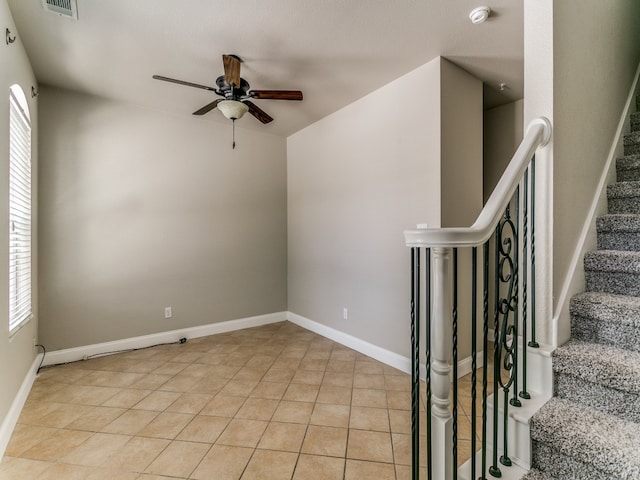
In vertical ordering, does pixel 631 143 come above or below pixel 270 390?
above

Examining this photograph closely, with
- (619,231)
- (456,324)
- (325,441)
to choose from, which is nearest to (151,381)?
(325,441)

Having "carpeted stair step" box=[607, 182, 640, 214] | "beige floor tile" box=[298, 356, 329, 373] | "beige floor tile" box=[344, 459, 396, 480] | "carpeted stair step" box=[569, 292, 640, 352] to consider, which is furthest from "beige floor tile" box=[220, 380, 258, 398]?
"carpeted stair step" box=[607, 182, 640, 214]

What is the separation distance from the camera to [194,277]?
147 inches

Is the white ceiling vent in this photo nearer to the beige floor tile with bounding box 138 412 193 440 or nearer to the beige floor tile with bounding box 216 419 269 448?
the beige floor tile with bounding box 138 412 193 440

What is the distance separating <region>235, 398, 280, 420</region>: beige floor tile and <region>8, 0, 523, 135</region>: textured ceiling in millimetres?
2621

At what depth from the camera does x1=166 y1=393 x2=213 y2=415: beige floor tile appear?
2170mm

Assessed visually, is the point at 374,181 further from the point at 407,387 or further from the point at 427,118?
the point at 407,387

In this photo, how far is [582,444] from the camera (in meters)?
1.00

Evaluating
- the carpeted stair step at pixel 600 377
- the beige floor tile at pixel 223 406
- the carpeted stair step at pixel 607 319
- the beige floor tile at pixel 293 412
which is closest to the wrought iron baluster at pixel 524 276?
the carpeted stair step at pixel 600 377

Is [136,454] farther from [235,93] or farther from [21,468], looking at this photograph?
[235,93]

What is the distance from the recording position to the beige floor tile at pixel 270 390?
235 centimetres

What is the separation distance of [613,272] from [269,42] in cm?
250

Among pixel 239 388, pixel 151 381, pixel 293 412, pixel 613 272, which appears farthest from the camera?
pixel 151 381

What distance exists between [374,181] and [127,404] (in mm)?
2740
